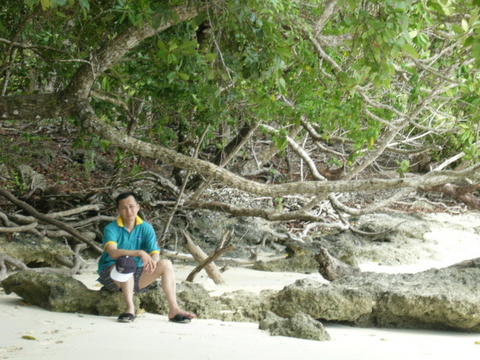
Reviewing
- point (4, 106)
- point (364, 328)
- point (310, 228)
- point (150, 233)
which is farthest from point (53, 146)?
point (364, 328)

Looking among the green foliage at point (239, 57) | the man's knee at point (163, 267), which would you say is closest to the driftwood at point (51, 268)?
the man's knee at point (163, 267)

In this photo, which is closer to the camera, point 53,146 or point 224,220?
point 224,220

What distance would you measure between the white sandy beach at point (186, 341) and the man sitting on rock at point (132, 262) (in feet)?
0.65

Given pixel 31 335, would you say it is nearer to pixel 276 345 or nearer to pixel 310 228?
pixel 276 345

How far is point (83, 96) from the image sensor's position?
5621 millimetres

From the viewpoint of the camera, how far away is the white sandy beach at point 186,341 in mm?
3779

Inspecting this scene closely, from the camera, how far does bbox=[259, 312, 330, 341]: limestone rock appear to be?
4.41m

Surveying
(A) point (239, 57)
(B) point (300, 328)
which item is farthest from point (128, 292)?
(A) point (239, 57)

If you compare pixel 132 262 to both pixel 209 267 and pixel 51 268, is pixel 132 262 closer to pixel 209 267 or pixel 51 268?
pixel 209 267

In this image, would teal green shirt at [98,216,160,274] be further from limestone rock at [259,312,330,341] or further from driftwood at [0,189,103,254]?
driftwood at [0,189,103,254]

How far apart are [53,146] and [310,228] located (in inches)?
171

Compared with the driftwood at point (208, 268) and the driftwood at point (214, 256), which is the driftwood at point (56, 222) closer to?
the driftwood at point (208, 268)

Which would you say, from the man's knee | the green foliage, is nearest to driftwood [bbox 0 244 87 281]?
the man's knee

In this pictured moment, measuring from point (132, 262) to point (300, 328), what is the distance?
54.8 inches
